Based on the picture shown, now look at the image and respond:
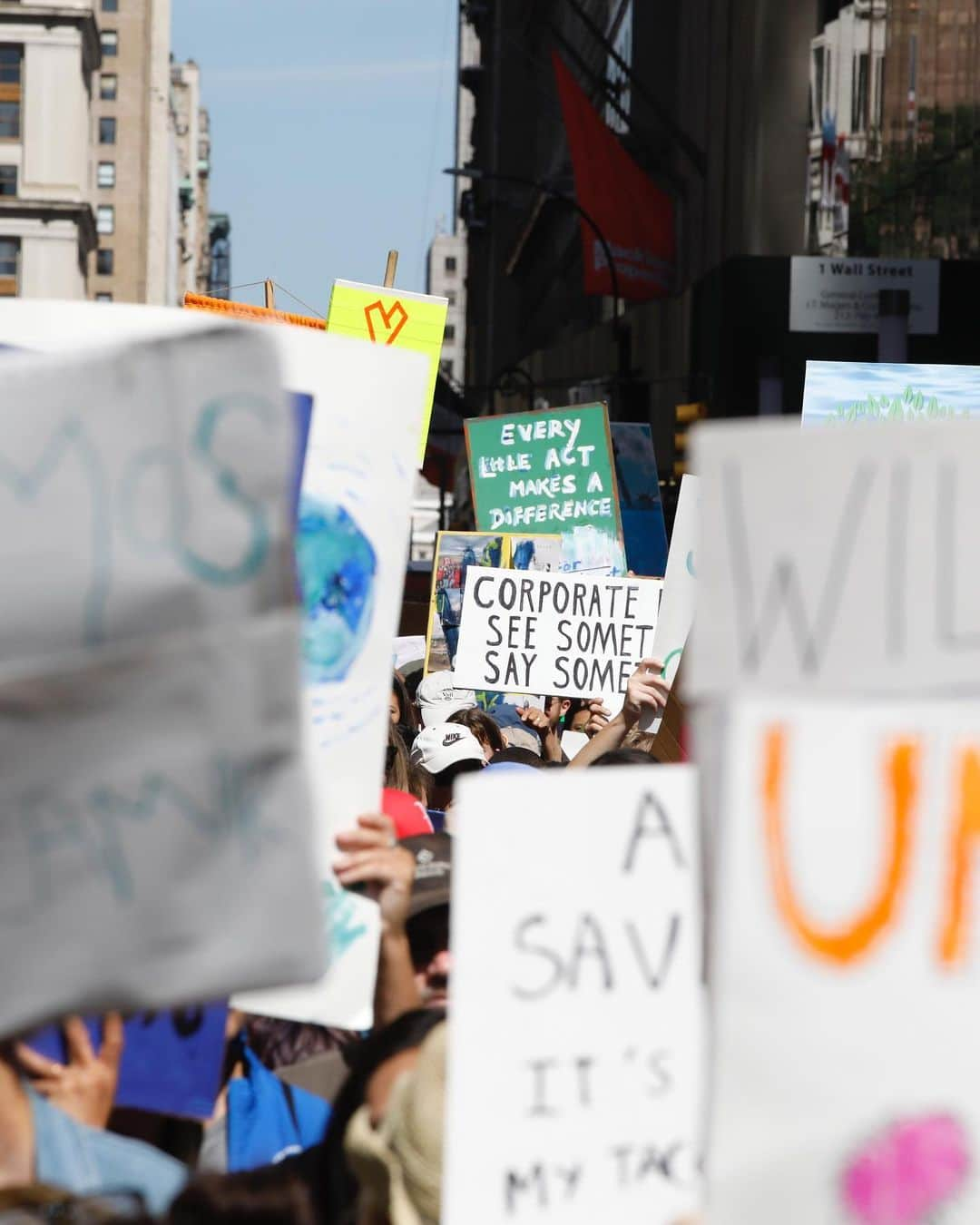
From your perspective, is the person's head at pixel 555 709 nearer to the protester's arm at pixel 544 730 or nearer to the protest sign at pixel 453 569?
the protester's arm at pixel 544 730

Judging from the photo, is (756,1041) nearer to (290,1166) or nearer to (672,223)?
(290,1166)

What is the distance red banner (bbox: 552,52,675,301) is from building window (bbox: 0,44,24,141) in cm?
5376

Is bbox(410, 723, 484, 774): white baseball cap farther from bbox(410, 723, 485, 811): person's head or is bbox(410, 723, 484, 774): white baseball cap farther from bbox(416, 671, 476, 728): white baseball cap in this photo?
bbox(416, 671, 476, 728): white baseball cap

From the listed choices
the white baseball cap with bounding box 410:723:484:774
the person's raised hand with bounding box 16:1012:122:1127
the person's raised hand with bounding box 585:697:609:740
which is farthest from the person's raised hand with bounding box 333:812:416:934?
the person's raised hand with bounding box 585:697:609:740

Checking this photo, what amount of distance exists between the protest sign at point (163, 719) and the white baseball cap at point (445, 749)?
3.63 m

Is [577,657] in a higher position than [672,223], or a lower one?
lower

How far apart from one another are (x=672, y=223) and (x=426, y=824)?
24.4 metres

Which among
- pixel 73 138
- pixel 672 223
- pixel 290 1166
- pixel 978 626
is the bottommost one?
pixel 290 1166

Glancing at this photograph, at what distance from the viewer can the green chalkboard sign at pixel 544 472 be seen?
9148 mm

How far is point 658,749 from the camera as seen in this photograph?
5.08 m

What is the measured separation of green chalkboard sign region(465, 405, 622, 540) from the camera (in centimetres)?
915

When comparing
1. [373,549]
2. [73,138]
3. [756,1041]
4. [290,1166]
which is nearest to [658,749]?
[373,549]

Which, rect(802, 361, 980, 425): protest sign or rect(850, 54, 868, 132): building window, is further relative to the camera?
rect(850, 54, 868, 132): building window

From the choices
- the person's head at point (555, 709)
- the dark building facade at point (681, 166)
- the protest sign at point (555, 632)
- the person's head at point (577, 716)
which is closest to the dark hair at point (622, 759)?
the protest sign at point (555, 632)
